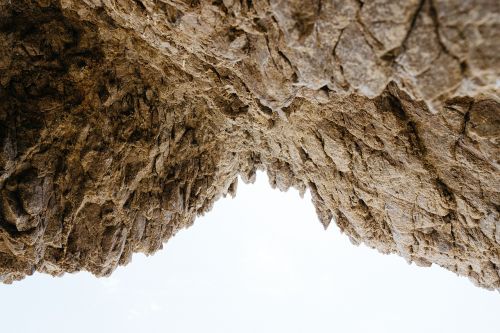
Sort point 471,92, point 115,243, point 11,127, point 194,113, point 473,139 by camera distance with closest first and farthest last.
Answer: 1. point 471,92
2. point 473,139
3. point 11,127
4. point 115,243
5. point 194,113

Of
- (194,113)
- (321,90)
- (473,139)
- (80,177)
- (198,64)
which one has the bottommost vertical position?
(80,177)

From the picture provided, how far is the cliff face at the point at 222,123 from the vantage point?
7602 mm

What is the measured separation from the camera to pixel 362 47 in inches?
279

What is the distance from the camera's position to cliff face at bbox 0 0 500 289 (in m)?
7.60

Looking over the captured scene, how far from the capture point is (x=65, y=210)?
38.2 feet

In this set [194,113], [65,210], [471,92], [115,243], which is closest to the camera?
[471,92]

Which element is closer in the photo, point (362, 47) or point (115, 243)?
point (362, 47)

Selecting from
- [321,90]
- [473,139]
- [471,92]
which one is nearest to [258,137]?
[321,90]

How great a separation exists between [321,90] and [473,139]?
415 centimetres

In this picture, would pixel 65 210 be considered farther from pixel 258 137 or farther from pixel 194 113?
pixel 258 137

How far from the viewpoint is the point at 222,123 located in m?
14.4

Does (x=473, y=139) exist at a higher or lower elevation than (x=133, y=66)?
higher

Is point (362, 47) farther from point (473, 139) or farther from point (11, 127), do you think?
point (11, 127)

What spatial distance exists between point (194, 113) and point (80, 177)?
15.6 feet
